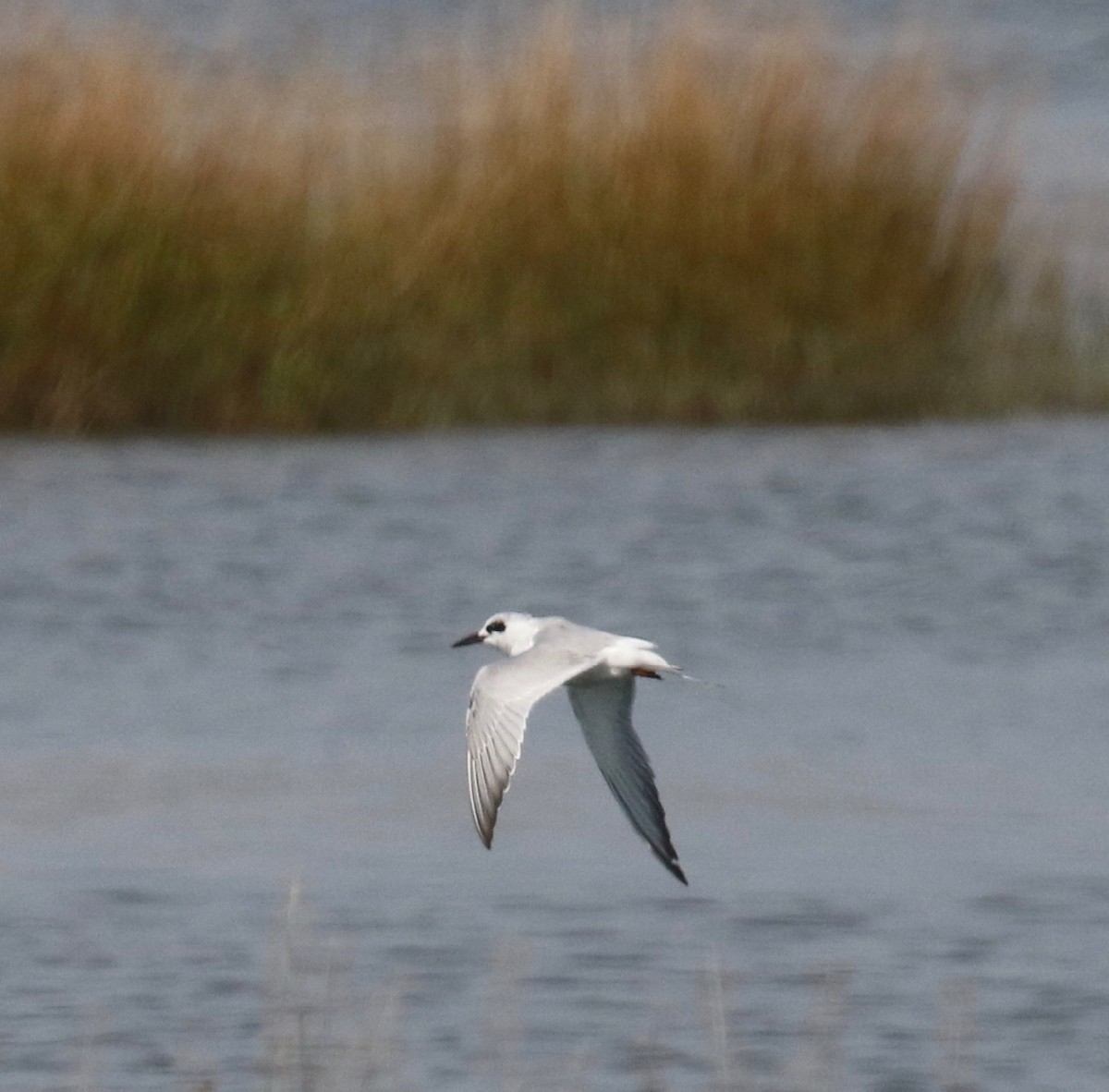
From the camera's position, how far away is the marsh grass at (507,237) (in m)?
12.9

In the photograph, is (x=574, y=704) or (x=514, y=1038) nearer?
(x=514, y=1038)

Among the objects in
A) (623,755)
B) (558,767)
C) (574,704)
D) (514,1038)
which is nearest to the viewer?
(514,1038)

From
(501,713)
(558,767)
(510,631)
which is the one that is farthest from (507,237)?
(501,713)

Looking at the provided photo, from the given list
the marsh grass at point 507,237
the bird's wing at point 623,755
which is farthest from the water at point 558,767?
the bird's wing at point 623,755

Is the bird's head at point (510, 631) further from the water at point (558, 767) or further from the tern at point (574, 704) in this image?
the water at point (558, 767)

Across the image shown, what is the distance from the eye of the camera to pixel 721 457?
13625 millimetres

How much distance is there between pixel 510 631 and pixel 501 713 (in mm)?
612

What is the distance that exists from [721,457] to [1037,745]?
5203 millimetres

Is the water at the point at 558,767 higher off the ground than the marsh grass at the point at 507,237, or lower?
lower

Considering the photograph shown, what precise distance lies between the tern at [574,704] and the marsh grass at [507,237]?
6592mm

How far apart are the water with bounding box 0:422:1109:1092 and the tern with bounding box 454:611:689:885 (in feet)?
1.29

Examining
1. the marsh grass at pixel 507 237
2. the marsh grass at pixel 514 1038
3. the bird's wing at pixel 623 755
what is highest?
the marsh grass at pixel 507 237

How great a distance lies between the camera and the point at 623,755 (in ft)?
20.7

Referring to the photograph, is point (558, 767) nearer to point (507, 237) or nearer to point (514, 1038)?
point (514, 1038)
